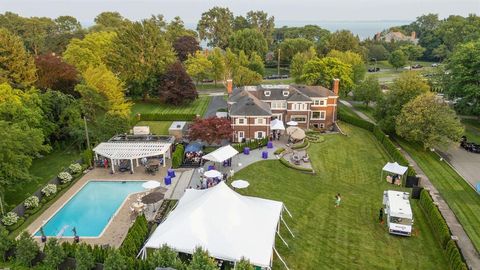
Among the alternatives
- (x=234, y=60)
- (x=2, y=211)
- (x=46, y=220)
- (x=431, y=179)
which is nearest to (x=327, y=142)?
(x=431, y=179)

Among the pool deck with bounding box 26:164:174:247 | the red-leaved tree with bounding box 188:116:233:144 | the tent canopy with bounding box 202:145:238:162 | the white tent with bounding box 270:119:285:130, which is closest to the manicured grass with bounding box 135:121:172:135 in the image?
the red-leaved tree with bounding box 188:116:233:144

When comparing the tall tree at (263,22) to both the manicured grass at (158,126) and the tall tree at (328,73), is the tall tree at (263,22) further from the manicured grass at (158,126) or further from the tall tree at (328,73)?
the manicured grass at (158,126)

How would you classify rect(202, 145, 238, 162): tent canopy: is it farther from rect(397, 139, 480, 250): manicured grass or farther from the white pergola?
rect(397, 139, 480, 250): manicured grass

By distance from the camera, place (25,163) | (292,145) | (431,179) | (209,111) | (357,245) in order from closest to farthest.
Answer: (357,245)
(25,163)
(431,179)
(292,145)
(209,111)

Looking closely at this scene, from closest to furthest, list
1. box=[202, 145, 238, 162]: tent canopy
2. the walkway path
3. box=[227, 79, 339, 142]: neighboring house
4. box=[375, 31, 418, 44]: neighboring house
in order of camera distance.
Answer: the walkway path < box=[202, 145, 238, 162]: tent canopy < box=[227, 79, 339, 142]: neighboring house < box=[375, 31, 418, 44]: neighboring house

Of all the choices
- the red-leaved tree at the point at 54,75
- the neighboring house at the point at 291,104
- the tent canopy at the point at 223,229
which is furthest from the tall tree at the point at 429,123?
the red-leaved tree at the point at 54,75

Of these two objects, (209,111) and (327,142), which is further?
(209,111)

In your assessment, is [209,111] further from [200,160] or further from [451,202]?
[451,202]

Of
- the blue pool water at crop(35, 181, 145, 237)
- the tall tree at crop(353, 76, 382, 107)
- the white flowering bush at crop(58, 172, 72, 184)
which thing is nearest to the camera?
the blue pool water at crop(35, 181, 145, 237)
